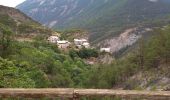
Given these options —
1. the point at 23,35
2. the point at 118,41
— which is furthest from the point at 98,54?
the point at 118,41

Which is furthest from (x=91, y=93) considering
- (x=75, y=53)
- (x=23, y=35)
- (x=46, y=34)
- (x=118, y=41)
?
(x=118, y=41)

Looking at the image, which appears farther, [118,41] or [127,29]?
[127,29]

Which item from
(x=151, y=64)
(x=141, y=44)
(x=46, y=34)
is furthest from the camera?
(x=46, y=34)

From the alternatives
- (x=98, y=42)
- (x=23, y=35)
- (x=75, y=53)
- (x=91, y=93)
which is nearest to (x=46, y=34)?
(x=23, y=35)

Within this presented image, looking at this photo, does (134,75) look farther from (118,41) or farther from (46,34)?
(118,41)

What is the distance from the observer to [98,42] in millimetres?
175500

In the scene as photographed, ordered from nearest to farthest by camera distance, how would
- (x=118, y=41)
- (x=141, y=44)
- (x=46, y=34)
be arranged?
(x=141, y=44)
(x=46, y=34)
(x=118, y=41)

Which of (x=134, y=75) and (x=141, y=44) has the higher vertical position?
(x=141, y=44)

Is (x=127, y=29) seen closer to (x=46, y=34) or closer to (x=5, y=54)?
(x=46, y=34)

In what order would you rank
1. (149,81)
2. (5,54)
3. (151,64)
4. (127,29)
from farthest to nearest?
(127,29), (151,64), (149,81), (5,54)

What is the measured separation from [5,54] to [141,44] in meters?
21.9

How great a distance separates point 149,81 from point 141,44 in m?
10.6

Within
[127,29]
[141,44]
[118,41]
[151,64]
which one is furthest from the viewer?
[127,29]

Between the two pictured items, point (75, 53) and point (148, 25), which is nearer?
→ point (75, 53)
